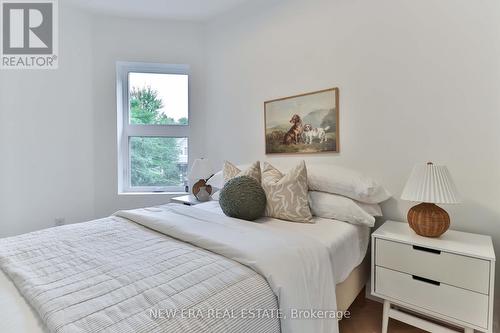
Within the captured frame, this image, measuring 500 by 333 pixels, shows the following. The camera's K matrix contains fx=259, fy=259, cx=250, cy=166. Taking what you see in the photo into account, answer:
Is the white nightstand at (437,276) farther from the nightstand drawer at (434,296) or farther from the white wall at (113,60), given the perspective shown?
the white wall at (113,60)

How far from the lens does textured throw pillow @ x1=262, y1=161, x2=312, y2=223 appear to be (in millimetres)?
1596

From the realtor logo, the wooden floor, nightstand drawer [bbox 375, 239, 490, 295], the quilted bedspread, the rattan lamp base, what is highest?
the realtor logo

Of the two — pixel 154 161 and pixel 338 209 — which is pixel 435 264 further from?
pixel 154 161

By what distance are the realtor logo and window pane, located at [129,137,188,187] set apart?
112 cm

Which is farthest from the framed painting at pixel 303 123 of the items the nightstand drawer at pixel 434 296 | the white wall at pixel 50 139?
the white wall at pixel 50 139

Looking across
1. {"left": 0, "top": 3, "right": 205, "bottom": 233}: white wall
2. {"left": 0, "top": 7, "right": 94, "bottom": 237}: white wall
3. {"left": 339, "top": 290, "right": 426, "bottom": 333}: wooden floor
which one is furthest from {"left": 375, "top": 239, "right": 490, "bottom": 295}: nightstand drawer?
{"left": 0, "top": 7, "right": 94, "bottom": 237}: white wall

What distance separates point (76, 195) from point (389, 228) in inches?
114

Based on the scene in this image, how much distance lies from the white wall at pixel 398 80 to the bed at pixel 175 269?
671 mm

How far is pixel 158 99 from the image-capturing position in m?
3.03

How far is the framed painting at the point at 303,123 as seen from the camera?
6.60 ft

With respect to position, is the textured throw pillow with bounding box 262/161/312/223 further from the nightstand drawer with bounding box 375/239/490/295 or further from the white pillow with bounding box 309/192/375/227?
the nightstand drawer with bounding box 375/239/490/295

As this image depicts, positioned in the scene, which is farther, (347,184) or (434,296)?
(347,184)

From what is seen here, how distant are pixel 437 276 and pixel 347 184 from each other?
632 millimetres

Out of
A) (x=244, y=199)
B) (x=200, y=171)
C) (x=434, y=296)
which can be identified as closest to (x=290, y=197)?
(x=244, y=199)
